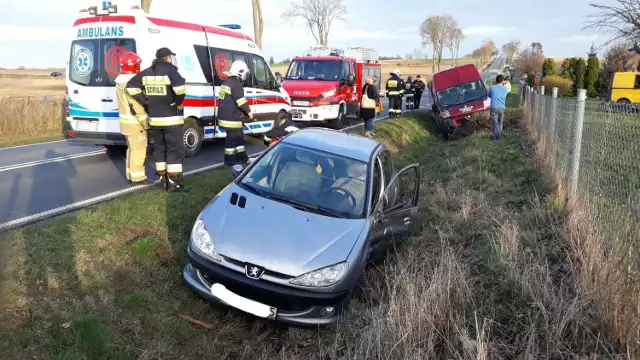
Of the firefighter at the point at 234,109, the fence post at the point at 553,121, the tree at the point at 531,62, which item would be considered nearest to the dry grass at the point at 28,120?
the firefighter at the point at 234,109

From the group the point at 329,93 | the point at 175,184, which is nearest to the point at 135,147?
the point at 175,184

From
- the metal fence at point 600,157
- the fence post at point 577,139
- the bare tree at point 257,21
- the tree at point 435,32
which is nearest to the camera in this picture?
the metal fence at point 600,157

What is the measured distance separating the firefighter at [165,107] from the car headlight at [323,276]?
10.8 feet

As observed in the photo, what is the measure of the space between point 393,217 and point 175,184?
3.12 metres

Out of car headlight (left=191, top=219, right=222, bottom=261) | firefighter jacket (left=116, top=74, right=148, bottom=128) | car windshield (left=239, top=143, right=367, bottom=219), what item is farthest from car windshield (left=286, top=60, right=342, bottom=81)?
car headlight (left=191, top=219, right=222, bottom=261)

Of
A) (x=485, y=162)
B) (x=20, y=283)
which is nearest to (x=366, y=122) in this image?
(x=485, y=162)

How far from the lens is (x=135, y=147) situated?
6699 millimetres

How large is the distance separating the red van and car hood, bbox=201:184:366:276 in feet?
36.1

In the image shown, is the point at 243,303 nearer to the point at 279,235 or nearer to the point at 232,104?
the point at 279,235

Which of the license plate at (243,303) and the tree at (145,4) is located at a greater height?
the tree at (145,4)

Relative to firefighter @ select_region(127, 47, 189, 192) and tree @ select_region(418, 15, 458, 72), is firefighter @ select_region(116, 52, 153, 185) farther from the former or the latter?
tree @ select_region(418, 15, 458, 72)

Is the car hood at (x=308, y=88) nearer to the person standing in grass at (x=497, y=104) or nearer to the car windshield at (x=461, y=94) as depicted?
the car windshield at (x=461, y=94)

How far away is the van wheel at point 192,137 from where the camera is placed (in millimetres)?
9250

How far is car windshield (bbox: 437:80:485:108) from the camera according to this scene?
49.0ft
